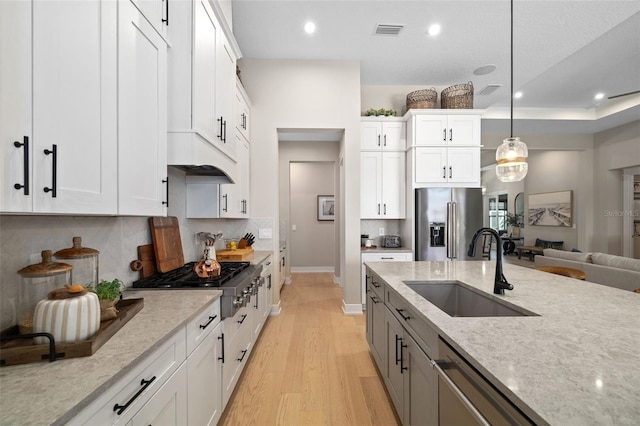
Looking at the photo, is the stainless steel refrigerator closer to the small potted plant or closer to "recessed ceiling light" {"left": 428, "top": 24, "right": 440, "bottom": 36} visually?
"recessed ceiling light" {"left": 428, "top": 24, "right": 440, "bottom": 36}

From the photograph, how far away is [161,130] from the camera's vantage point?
1.56 meters

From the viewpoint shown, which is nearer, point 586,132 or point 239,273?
point 239,273

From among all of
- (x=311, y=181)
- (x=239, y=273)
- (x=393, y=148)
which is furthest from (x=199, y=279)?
(x=311, y=181)

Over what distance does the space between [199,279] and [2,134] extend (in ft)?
4.41

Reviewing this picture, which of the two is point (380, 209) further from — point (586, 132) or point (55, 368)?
point (586, 132)

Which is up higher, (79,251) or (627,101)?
(627,101)

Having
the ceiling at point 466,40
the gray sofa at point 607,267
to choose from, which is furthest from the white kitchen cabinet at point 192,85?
the gray sofa at point 607,267

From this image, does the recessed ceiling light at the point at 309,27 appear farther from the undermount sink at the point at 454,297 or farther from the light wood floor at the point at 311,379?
the light wood floor at the point at 311,379

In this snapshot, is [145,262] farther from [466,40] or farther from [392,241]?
[466,40]

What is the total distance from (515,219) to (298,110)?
8304 mm

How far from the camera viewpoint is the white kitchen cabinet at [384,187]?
166 inches

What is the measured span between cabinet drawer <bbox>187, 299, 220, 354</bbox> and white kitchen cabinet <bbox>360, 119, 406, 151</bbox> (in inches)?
125

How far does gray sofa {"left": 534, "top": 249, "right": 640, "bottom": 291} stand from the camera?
10.3ft

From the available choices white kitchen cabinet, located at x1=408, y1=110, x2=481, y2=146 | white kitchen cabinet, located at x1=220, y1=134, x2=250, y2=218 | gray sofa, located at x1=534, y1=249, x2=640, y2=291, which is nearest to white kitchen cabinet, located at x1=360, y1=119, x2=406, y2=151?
white kitchen cabinet, located at x1=408, y1=110, x2=481, y2=146
